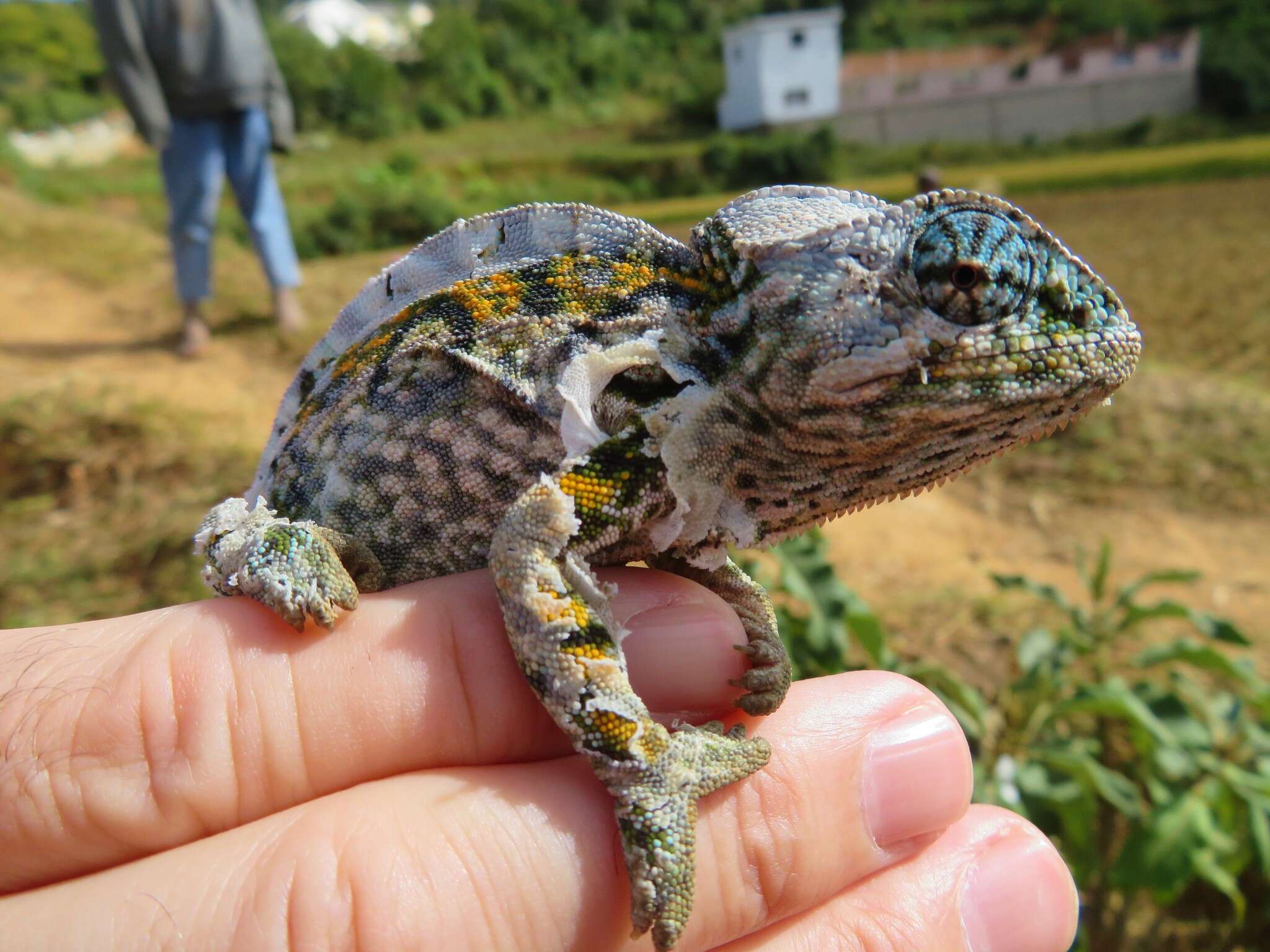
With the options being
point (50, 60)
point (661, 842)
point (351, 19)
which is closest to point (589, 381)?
point (661, 842)

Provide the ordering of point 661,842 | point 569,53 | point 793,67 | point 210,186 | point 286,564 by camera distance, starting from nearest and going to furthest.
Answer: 1. point 661,842
2. point 286,564
3. point 210,186
4. point 793,67
5. point 569,53

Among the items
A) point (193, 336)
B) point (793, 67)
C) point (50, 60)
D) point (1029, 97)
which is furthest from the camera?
point (793, 67)

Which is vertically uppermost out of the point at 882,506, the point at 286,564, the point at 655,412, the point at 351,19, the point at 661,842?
the point at 351,19

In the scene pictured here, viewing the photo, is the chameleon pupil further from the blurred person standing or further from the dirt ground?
the blurred person standing

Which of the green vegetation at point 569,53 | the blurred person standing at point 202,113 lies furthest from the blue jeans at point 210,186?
the green vegetation at point 569,53

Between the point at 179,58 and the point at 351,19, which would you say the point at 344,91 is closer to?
the point at 179,58

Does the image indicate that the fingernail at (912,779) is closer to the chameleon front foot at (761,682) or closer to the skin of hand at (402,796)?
the skin of hand at (402,796)
